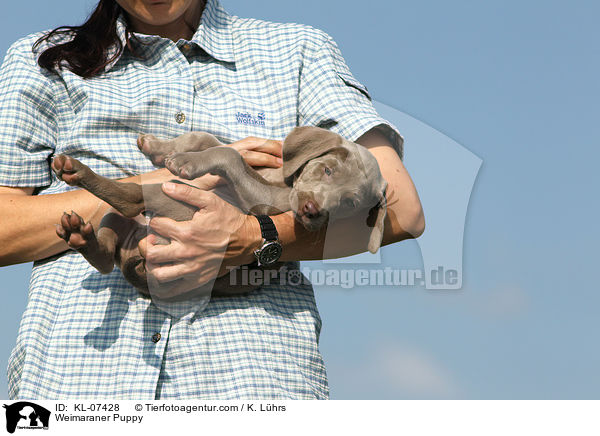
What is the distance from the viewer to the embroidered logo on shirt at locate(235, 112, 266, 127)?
3.52 m

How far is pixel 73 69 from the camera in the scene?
137 inches

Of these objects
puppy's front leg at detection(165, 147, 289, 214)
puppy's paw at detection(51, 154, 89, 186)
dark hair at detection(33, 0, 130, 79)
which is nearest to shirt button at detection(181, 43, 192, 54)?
dark hair at detection(33, 0, 130, 79)

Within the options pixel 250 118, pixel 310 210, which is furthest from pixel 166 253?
pixel 250 118

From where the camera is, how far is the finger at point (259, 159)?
141 inches

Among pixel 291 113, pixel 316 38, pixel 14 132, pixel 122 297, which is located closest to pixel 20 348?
pixel 122 297

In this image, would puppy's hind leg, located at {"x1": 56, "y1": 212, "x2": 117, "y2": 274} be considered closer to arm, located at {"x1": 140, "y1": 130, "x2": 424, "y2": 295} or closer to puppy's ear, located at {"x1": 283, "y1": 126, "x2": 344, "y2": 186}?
arm, located at {"x1": 140, "y1": 130, "x2": 424, "y2": 295}

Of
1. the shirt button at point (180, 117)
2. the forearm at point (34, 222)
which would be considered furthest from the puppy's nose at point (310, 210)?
the forearm at point (34, 222)

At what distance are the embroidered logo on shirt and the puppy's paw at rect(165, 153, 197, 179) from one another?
0.30m

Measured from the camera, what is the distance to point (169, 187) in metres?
3.26

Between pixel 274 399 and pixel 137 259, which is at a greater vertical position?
pixel 137 259

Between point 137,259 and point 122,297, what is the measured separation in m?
0.17

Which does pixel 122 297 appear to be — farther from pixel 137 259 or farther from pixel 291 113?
pixel 291 113
